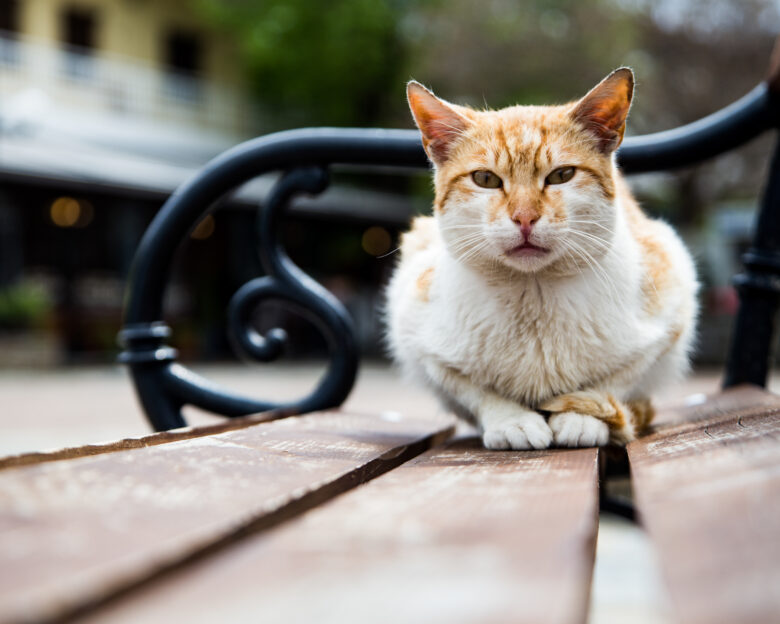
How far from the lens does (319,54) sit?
14.1 meters

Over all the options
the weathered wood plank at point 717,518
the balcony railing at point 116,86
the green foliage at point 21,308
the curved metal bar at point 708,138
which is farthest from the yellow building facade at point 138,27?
the weathered wood plank at point 717,518

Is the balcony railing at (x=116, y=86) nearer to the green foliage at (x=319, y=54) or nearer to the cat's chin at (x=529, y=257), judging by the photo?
the green foliage at (x=319, y=54)

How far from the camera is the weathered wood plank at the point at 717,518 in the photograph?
1.48 feet

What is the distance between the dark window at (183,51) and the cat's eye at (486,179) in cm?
1481

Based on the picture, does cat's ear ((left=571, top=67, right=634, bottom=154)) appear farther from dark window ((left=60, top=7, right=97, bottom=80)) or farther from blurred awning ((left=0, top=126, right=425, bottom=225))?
dark window ((left=60, top=7, right=97, bottom=80))

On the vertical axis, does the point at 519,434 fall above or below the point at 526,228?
below

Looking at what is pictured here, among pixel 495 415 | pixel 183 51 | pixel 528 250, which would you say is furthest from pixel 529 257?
pixel 183 51

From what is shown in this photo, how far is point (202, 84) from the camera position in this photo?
14.9 metres

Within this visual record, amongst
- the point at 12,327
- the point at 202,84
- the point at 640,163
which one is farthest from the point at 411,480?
the point at 202,84

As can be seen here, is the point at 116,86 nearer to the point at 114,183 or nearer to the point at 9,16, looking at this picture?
the point at 9,16

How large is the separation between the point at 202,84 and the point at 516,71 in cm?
625

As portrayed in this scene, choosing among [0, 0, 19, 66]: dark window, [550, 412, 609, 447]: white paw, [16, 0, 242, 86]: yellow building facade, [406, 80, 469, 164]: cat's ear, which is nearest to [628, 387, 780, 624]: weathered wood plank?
[550, 412, 609, 447]: white paw

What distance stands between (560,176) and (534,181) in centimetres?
5

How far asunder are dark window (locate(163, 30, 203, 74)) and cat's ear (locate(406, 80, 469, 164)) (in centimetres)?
1467
